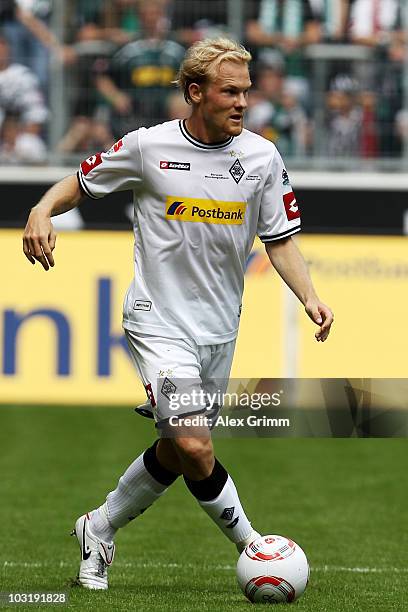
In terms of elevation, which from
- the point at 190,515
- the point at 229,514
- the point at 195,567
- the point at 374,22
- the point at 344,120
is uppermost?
the point at 374,22

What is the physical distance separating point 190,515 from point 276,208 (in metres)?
3.18

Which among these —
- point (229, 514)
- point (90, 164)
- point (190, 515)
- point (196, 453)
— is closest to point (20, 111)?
point (190, 515)

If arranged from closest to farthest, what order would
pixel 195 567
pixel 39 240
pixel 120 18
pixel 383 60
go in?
1. pixel 39 240
2. pixel 195 567
3. pixel 383 60
4. pixel 120 18

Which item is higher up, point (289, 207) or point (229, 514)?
point (289, 207)

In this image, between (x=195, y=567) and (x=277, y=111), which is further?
(x=277, y=111)

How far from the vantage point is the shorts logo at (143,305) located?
5.59 meters

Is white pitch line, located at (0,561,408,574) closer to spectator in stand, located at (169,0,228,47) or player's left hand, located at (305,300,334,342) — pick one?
player's left hand, located at (305,300,334,342)

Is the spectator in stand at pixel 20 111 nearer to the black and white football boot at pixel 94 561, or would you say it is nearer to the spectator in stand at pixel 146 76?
the spectator in stand at pixel 146 76

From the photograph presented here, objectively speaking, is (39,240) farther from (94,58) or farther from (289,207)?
(94,58)

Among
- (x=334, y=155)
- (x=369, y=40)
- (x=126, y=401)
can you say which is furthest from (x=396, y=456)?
(x=369, y=40)

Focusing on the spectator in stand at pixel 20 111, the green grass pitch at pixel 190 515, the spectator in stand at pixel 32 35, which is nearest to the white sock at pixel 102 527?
the green grass pitch at pixel 190 515

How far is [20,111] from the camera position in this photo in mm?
14352

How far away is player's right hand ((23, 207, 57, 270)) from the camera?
207 inches

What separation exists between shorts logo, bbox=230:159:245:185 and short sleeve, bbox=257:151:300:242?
146 millimetres
